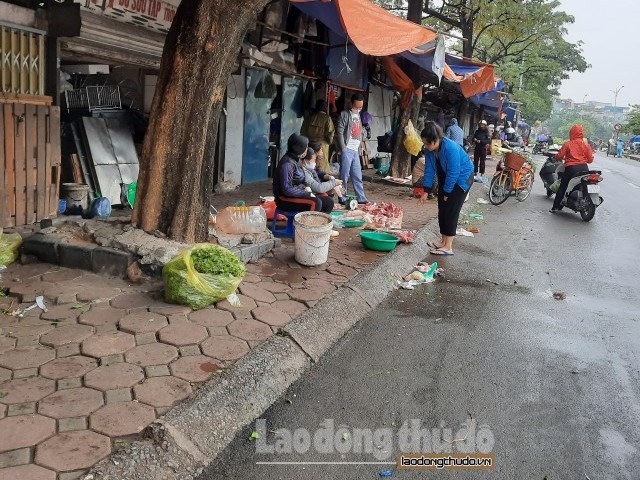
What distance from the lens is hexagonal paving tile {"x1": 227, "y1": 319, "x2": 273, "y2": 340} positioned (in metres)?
4.01

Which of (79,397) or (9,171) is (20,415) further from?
(9,171)

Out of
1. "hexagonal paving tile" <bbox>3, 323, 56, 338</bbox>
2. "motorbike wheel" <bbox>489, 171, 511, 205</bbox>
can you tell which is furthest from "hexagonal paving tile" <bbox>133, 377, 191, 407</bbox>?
"motorbike wheel" <bbox>489, 171, 511, 205</bbox>

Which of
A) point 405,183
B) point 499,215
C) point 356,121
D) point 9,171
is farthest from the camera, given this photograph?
point 405,183

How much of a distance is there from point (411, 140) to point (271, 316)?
9459 millimetres

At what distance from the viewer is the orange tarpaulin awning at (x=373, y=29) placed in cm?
641

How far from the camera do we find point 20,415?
9.14ft

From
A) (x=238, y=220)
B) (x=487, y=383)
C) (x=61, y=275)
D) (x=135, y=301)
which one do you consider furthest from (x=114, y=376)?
(x=238, y=220)

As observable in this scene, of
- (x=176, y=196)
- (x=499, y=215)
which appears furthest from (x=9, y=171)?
(x=499, y=215)

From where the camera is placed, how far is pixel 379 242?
22.1 ft

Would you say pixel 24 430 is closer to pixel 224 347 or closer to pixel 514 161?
pixel 224 347

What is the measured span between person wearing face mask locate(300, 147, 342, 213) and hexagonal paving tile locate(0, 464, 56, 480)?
15.8 feet

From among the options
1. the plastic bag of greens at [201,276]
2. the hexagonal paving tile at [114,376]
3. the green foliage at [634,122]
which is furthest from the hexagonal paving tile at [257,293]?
the green foliage at [634,122]

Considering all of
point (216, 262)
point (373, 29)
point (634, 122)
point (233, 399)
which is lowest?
point (233, 399)

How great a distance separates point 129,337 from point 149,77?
6.77 m
